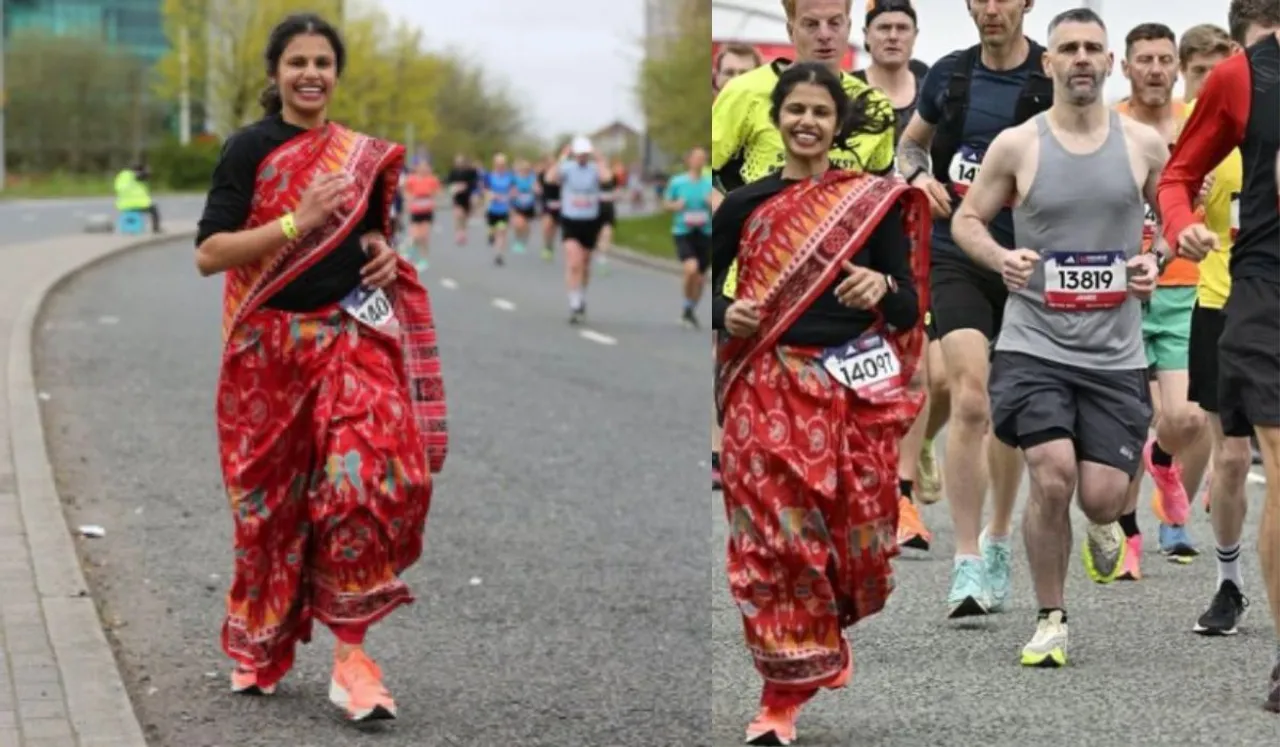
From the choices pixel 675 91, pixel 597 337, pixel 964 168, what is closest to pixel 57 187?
pixel 675 91

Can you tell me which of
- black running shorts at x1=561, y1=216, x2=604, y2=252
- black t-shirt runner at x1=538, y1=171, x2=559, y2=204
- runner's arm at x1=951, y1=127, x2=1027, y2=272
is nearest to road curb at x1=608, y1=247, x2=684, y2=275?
black t-shirt runner at x1=538, y1=171, x2=559, y2=204

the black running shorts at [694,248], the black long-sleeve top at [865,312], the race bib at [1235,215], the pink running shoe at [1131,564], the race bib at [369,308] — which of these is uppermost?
the race bib at [1235,215]

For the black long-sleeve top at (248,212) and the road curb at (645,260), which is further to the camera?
the road curb at (645,260)

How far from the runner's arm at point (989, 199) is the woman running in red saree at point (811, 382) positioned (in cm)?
36

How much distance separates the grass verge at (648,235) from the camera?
47594 mm

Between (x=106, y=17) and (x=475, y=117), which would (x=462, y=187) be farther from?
(x=106, y=17)

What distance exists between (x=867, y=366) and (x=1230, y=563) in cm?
147

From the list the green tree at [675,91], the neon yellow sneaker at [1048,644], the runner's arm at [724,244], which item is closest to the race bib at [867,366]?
the runner's arm at [724,244]

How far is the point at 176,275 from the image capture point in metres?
33.4

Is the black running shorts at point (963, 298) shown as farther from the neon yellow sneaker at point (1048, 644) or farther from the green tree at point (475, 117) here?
the green tree at point (475, 117)

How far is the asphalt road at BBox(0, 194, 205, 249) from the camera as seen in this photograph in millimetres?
50375

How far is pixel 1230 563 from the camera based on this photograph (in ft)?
21.4

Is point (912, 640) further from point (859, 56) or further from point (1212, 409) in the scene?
point (859, 56)

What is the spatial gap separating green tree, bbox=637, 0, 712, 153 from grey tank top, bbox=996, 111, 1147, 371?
483cm
